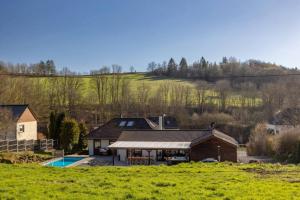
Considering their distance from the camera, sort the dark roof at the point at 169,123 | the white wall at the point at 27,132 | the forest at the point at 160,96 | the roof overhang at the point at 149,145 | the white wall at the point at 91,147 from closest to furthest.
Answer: the roof overhang at the point at 149,145
the white wall at the point at 91,147
the white wall at the point at 27,132
the dark roof at the point at 169,123
the forest at the point at 160,96

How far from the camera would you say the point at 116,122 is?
1613 inches

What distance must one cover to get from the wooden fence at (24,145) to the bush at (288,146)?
22.7 metres

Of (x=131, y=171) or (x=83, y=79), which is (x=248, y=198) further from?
(x=83, y=79)

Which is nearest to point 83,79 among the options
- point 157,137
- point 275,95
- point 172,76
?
point 172,76

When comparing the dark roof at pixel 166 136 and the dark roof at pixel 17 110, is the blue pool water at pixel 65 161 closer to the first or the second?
the dark roof at pixel 166 136

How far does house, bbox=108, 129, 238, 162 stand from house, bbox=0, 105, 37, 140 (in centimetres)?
1260

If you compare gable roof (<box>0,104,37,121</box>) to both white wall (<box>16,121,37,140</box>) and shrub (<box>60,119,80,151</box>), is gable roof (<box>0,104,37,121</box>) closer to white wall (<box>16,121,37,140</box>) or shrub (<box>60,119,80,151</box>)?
white wall (<box>16,121,37,140</box>)

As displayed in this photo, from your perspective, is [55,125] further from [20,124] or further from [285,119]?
[285,119]

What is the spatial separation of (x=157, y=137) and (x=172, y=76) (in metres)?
50.8

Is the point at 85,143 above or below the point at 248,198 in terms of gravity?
below

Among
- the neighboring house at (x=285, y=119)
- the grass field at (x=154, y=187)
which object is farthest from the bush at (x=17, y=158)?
the neighboring house at (x=285, y=119)

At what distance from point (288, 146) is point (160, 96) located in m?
40.6

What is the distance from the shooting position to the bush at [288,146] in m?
25.6

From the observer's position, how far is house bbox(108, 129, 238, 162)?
29922 mm
